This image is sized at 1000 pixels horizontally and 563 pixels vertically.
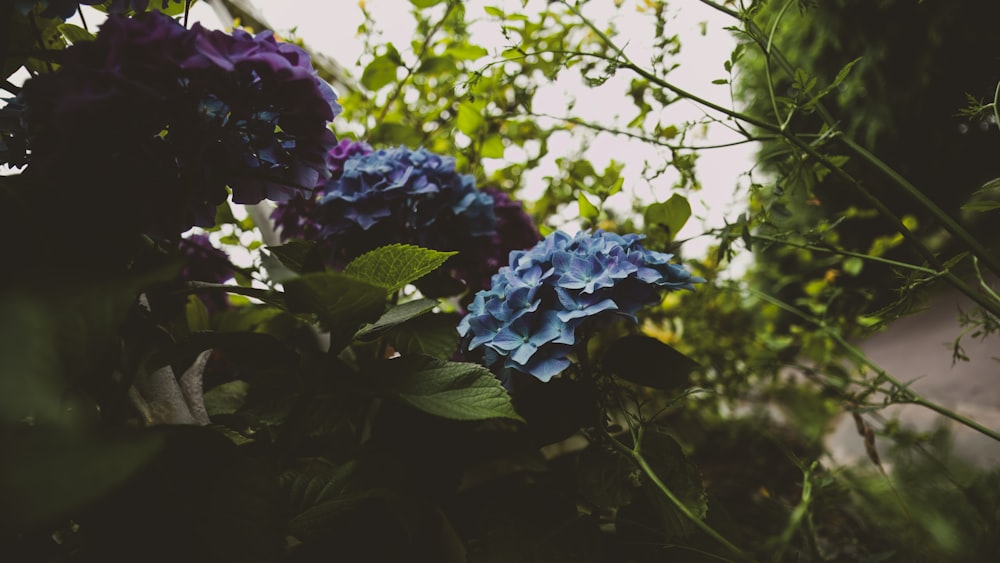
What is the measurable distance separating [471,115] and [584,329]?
46cm

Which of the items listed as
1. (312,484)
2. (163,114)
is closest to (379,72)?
(163,114)

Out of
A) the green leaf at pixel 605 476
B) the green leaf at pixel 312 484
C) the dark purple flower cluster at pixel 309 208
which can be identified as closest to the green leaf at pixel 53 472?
the green leaf at pixel 312 484

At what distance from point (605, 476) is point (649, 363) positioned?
0.12m

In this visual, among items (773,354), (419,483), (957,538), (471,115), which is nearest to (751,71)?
(773,354)

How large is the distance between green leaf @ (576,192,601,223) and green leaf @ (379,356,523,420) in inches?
13.5

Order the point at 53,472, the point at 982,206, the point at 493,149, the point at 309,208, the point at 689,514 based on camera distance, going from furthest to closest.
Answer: the point at 493,149 → the point at 309,208 → the point at 982,206 → the point at 689,514 → the point at 53,472

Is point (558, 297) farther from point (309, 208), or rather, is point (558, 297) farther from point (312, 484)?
point (309, 208)

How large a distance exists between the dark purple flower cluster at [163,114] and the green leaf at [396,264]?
4.5 inches

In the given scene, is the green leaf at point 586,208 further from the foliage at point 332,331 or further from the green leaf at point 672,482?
the green leaf at point 672,482

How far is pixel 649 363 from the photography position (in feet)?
1.74

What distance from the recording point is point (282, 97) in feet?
1.30

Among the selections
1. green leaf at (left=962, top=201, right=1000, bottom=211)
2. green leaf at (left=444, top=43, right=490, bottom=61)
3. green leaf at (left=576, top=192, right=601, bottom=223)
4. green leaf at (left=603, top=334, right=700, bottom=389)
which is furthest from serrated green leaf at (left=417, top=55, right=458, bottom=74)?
green leaf at (left=962, top=201, right=1000, bottom=211)

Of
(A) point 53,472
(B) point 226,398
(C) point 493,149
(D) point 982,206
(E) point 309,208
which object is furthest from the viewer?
(C) point 493,149

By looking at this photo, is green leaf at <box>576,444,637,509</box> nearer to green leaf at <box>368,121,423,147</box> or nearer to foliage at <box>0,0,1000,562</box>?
foliage at <box>0,0,1000,562</box>
